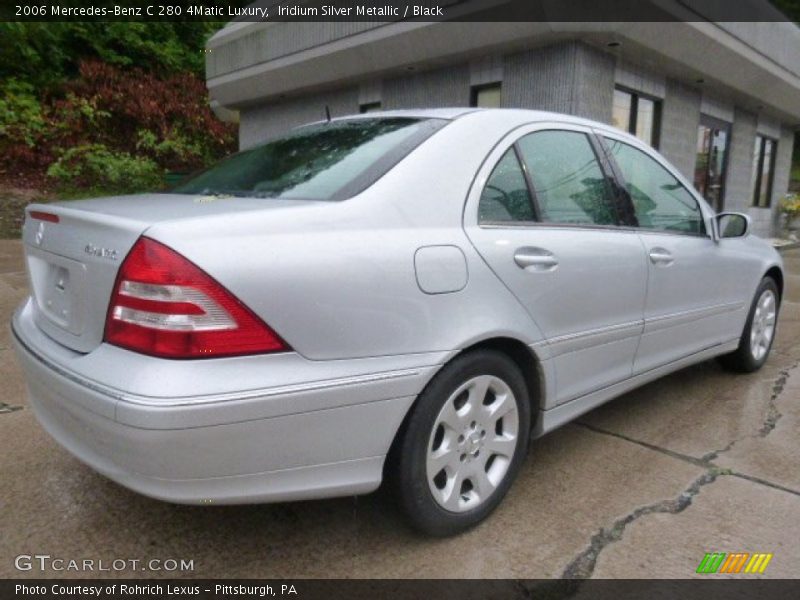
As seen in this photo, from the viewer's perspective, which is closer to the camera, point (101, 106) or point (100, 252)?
point (100, 252)

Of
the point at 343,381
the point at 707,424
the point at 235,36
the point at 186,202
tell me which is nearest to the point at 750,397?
the point at 707,424

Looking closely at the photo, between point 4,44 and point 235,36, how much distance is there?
693 cm

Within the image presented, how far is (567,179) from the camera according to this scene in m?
2.63

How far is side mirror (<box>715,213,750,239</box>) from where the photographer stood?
348 centimetres

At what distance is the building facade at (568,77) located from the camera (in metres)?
7.46

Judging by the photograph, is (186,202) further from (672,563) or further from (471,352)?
(672,563)

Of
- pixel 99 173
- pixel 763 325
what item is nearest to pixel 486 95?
pixel 763 325

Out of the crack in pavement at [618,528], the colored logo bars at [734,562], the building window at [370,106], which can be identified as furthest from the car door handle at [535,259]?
the building window at [370,106]

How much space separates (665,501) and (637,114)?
7448mm

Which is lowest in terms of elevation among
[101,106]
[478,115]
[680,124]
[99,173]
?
[99,173]

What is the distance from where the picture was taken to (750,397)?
3650 millimetres

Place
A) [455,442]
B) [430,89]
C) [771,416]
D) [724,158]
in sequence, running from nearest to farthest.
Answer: [455,442] < [771,416] < [430,89] < [724,158]

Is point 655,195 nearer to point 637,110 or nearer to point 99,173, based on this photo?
point 637,110

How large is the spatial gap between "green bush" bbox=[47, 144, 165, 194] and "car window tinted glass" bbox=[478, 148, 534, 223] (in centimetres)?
1220
